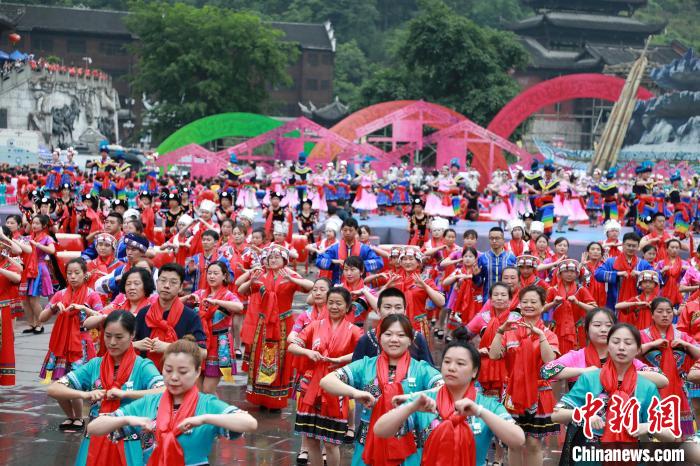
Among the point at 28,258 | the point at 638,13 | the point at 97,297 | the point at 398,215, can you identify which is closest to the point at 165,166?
the point at 398,215

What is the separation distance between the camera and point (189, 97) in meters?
49.3

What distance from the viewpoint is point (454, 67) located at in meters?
44.6

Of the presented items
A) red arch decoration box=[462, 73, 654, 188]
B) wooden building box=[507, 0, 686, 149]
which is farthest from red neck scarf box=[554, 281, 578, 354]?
wooden building box=[507, 0, 686, 149]

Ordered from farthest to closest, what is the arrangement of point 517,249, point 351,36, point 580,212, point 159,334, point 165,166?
point 351,36
point 165,166
point 580,212
point 517,249
point 159,334

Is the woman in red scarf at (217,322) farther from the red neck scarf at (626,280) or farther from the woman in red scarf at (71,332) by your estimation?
the red neck scarf at (626,280)

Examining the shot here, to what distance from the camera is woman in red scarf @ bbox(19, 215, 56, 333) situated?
12570mm

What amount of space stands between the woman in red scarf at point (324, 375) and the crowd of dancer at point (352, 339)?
0.04 ft

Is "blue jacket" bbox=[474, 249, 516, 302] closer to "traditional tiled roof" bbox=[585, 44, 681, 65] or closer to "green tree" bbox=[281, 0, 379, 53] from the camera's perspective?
"traditional tiled roof" bbox=[585, 44, 681, 65]

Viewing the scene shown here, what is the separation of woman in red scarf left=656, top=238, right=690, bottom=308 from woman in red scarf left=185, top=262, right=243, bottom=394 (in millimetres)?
4864

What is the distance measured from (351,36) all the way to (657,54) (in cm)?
2157

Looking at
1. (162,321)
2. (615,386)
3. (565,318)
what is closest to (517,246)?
(565,318)

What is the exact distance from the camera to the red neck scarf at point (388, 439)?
5.00m

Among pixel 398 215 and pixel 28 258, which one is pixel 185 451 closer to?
pixel 28 258

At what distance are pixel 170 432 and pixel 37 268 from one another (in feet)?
28.9
